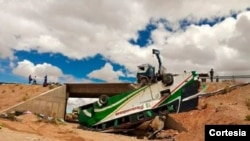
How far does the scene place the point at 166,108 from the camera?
120 ft

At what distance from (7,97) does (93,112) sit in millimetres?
18946

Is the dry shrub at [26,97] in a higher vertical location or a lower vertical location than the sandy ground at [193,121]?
higher

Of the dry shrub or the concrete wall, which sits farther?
the dry shrub

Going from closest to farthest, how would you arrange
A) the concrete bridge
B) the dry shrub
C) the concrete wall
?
the concrete bridge, the concrete wall, the dry shrub

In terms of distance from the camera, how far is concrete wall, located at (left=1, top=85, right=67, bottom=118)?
46750mm

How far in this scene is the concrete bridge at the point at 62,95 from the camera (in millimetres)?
46381

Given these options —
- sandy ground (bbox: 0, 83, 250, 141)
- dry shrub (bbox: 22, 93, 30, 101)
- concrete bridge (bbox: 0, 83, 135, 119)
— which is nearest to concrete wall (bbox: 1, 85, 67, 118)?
concrete bridge (bbox: 0, 83, 135, 119)

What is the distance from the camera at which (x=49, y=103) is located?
48906 mm

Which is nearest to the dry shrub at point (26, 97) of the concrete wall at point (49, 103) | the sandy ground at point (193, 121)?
the sandy ground at point (193, 121)

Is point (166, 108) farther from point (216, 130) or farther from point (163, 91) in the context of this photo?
point (216, 130)

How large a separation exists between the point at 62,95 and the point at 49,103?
8.51 ft

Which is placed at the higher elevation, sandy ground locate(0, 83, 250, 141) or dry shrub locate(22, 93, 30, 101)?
dry shrub locate(22, 93, 30, 101)

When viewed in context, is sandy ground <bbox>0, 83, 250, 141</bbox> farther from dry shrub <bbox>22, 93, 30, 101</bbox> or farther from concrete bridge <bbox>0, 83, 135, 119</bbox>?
dry shrub <bbox>22, 93, 30, 101</bbox>

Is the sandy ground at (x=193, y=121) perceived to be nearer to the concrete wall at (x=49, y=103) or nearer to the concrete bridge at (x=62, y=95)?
the concrete wall at (x=49, y=103)
